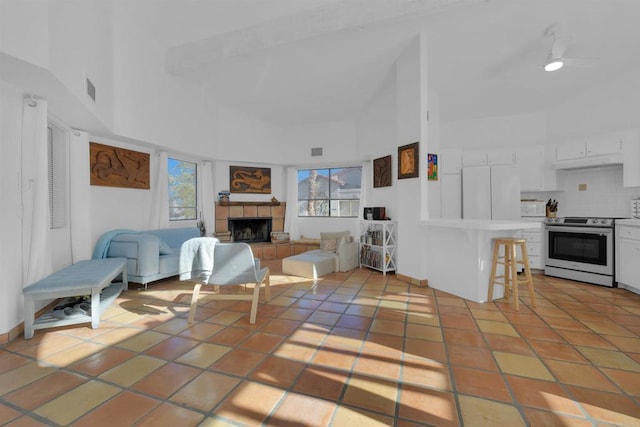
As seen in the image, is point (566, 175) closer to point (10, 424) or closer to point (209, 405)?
point (209, 405)

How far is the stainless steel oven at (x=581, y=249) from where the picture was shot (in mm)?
3721

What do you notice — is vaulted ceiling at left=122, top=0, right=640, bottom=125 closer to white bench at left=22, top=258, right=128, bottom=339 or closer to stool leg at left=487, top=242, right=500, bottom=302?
stool leg at left=487, top=242, right=500, bottom=302

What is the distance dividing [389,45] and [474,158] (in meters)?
2.72

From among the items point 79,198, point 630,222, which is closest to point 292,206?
point 79,198

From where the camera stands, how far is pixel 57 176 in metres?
3.38

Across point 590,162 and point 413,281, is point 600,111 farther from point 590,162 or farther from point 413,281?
point 413,281

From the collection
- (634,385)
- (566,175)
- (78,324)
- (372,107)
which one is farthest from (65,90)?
(566,175)

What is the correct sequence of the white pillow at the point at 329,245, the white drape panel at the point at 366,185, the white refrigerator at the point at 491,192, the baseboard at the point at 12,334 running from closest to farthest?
the baseboard at the point at 12,334
the white refrigerator at the point at 491,192
the white pillow at the point at 329,245
the white drape panel at the point at 366,185

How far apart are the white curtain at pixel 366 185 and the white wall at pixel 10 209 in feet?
17.0

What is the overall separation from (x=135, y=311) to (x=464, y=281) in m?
3.88

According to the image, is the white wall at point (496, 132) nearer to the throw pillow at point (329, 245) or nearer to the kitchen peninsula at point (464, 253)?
the kitchen peninsula at point (464, 253)

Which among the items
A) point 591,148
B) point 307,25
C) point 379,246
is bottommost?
point 379,246

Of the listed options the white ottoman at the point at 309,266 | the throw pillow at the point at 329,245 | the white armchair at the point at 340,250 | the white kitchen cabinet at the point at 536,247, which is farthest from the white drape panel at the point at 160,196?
the white kitchen cabinet at the point at 536,247

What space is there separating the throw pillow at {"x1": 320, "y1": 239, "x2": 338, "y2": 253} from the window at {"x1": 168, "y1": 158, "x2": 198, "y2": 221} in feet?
9.64
